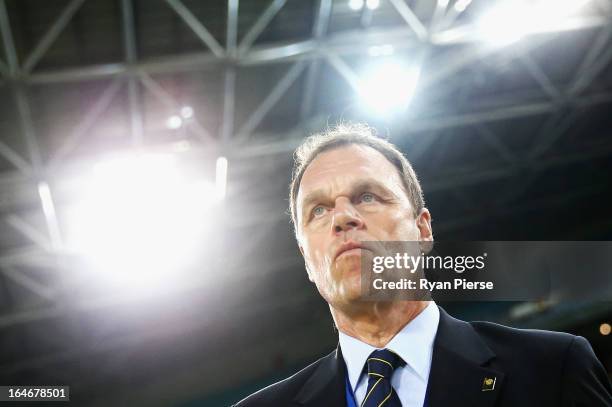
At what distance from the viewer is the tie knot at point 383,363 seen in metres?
1.67

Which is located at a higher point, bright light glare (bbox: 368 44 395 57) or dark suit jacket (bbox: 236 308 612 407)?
bright light glare (bbox: 368 44 395 57)

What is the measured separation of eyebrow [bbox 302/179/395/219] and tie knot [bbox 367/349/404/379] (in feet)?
1.73

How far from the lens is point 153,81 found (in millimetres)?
6859

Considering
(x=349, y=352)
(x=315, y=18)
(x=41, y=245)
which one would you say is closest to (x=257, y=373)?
(x=41, y=245)

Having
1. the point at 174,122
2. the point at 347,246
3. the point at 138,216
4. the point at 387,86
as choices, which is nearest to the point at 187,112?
the point at 174,122

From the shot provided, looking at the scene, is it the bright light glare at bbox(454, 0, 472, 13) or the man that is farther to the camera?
the bright light glare at bbox(454, 0, 472, 13)

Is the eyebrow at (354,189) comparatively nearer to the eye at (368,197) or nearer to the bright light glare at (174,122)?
the eye at (368,197)

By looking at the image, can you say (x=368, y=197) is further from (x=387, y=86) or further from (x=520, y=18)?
(x=520, y=18)

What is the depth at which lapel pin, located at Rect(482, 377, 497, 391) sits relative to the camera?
156cm

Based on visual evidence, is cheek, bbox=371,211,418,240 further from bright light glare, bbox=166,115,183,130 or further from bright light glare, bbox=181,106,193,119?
bright light glare, bbox=166,115,183,130

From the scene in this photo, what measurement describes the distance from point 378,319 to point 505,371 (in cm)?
39

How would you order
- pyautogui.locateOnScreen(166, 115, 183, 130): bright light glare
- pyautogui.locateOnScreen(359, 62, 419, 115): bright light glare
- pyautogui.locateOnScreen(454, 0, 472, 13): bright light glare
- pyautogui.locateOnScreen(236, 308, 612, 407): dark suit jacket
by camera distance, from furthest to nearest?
pyautogui.locateOnScreen(359, 62, 419, 115): bright light glare
pyautogui.locateOnScreen(166, 115, 183, 130): bright light glare
pyautogui.locateOnScreen(454, 0, 472, 13): bright light glare
pyautogui.locateOnScreen(236, 308, 612, 407): dark suit jacket

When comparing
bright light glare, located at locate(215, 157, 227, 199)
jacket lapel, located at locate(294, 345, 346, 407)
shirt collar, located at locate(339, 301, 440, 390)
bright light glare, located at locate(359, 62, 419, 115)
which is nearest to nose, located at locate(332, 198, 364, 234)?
shirt collar, located at locate(339, 301, 440, 390)

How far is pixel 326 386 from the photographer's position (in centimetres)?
187
